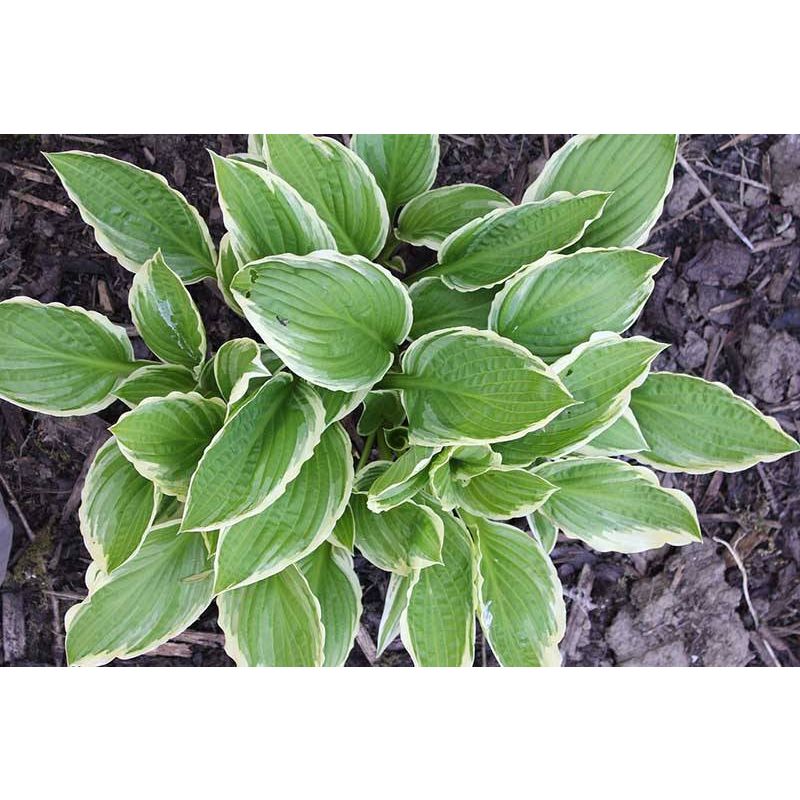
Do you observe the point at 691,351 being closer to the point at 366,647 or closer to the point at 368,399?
the point at 368,399

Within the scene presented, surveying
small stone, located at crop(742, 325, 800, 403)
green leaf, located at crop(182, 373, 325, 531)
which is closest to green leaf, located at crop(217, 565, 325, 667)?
green leaf, located at crop(182, 373, 325, 531)

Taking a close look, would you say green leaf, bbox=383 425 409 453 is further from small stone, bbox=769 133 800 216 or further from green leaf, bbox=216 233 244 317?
small stone, bbox=769 133 800 216

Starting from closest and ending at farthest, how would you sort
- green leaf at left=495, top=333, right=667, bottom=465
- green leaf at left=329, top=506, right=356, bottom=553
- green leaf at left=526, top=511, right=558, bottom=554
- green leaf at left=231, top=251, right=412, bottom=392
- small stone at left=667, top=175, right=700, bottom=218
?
green leaf at left=231, top=251, right=412, bottom=392 < green leaf at left=495, top=333, right=667, bottom=465 < green leaf at left=329, top=506, right=356, bottom=553 < green leaf at left=526, top=511, right=558, bottom=554 < small stone at left=667, top=175, right=700, bottom=218

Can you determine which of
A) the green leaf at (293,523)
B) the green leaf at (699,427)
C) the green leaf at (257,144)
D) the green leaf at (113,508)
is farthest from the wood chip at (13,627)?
the green leaf at (699,427)

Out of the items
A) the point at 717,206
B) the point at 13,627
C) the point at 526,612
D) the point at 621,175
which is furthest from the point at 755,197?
the point at 13,627

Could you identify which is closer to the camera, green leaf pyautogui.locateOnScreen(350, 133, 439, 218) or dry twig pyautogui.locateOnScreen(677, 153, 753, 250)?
green leaf pyautogui.locateOnScreen(350, 133, 439, 218)

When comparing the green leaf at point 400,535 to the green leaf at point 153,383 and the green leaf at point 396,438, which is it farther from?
the green leaf at point 153,383

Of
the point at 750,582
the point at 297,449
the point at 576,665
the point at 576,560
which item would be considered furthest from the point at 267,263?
the point at 750,582

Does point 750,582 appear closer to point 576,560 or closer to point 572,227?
point 576,560
